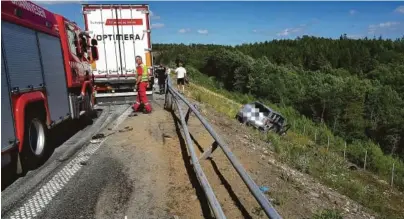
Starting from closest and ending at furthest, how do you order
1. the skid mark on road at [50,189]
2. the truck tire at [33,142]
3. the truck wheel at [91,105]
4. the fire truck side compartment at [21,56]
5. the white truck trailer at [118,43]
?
the skid mark on road at [50,189]
the fire truck side compartment at [21,56]
the truck tire at [33,142]
the truck wheel at [91,105]
the white truck trailer at [118,43]

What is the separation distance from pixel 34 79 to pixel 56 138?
2.59m

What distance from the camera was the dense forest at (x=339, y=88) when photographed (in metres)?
56.1

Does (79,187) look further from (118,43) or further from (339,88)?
(339,88)

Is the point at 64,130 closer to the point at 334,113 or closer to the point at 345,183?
the point at 345,183

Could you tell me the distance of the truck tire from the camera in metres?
6.57

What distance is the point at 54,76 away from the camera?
8.24 m

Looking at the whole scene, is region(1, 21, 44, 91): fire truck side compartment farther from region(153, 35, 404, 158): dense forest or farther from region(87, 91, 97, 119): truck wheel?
region(153, 35, 404, 158): dense forest

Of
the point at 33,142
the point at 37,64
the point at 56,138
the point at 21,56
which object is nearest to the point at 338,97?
the point at 56,138

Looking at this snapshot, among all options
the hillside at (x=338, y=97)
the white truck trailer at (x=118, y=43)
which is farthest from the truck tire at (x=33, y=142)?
the hillside at (x=338, y=97)

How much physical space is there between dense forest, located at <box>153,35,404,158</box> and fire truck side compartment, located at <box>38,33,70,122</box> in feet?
153

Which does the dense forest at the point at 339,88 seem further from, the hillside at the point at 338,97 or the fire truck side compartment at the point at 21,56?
the fire truck side compartment at the point at 21,56

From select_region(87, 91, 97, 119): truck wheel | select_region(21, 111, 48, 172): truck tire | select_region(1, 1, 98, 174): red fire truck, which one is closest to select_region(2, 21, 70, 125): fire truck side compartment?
A: select_region(1, 1, 98, 174): red fire truck

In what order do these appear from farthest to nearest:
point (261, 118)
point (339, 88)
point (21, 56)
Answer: point (339, 88) < point (261, 118) < point (21, 56)

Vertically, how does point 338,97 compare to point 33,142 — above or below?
below
